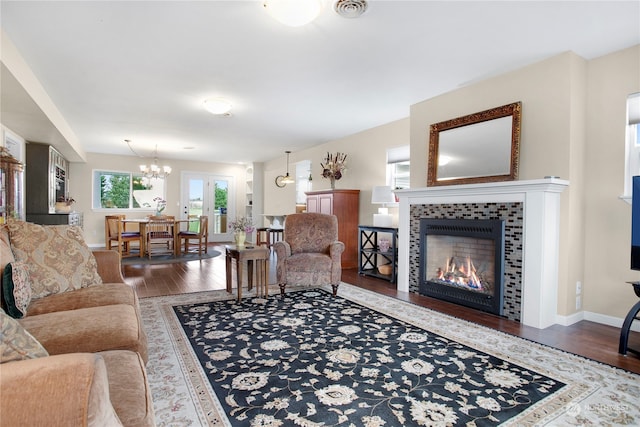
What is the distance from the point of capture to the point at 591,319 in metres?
3.13

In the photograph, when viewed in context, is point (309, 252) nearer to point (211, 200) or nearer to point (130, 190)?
point (211, 200)

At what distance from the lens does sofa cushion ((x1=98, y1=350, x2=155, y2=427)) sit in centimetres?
98

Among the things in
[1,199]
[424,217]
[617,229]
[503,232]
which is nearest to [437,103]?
[424,217]

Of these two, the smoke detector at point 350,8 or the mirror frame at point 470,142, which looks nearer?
the smoke detector at point 350,8

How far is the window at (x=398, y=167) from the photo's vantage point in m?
5.11

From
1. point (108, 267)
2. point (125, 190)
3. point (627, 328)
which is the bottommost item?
point (627, 328)

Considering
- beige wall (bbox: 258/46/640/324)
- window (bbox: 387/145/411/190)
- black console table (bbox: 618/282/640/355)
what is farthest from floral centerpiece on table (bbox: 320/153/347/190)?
black console table (bbox: 618/282/640/355)

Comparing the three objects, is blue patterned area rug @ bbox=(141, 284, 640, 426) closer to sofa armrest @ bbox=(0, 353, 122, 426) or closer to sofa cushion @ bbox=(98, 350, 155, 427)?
sofa cushion @ bbox=(98, 350, 155, 427)

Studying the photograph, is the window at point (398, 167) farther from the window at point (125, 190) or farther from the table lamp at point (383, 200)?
the window at point (125, 190)

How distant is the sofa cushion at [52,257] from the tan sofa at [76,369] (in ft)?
0.15

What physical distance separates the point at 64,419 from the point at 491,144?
3.80 metres

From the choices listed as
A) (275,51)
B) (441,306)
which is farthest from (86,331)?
(441,306)

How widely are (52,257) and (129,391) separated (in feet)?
5.38

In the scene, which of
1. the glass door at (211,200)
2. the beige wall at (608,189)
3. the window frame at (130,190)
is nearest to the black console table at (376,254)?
the beige wall at (608,189)
